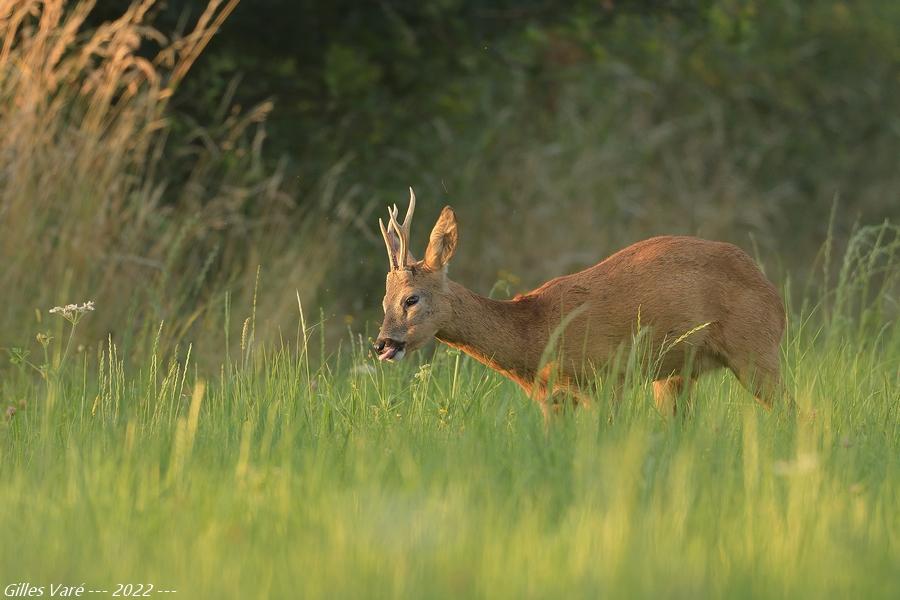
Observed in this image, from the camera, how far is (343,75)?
33.9 feet

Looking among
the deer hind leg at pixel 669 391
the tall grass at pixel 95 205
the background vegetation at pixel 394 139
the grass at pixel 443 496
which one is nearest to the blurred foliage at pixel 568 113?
the background vegetation at pixel 394 139

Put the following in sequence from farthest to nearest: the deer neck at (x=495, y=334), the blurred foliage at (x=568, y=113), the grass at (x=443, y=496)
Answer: the blurred foliage at (x=568, y=113) < the deer neck at (x=495, y=334) < the grass at (x=443, y=496)

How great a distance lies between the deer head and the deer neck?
7cm

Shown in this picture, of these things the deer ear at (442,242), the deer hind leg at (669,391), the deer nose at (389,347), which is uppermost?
the deer ear at (442,242)

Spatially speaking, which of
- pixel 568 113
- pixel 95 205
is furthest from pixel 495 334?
pixel 568 113

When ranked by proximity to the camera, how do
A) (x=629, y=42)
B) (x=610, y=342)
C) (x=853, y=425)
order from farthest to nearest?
(x=629, y=42), (x=610, y=342), (x=853, y=425)

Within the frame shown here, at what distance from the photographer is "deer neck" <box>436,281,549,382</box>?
21.3 ft


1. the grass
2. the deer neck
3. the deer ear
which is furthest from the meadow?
the deer ear

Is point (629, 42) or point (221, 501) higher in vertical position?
point (629, 42)

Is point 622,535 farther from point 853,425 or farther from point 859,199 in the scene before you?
point 859,199

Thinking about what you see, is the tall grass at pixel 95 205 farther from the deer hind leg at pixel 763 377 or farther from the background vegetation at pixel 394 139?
the deer hind leg at pixel 763 377

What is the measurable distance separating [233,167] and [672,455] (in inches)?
213

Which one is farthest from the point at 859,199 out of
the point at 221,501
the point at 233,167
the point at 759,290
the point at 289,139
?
the point at 221,501

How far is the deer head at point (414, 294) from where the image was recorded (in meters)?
6.35
